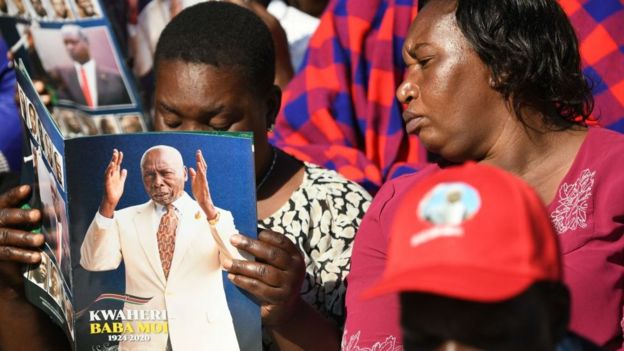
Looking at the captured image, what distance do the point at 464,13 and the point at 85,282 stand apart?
0.99m

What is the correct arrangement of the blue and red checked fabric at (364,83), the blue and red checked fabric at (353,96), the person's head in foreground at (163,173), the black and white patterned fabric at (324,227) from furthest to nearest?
the blue and red checked fabric at (353,96)
the blue and red checked fabric at (364,83)
the black and white patterned fabric at (324,227)
the person's head in foreground at (163,173)

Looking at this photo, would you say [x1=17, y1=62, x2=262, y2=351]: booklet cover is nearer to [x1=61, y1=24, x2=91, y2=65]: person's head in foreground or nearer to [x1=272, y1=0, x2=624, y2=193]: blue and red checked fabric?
[x1=272, y1=0, x2=624, y2=193]: blue and red checked fabric

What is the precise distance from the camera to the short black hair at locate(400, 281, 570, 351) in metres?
1.58

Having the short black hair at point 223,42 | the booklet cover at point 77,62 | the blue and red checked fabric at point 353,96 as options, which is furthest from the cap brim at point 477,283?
the booklet cover at point 77,62

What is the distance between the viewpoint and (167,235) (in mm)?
2328

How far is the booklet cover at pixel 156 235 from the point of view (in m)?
2.32

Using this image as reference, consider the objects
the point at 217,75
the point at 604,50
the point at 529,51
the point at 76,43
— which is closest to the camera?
the point at 529,51

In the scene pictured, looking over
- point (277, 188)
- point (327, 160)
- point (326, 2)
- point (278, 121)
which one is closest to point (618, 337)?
point (277, 188)

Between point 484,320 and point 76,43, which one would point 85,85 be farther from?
point 484,320

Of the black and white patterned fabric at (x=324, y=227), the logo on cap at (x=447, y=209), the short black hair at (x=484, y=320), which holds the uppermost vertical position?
the logo on cap at (x=447, y=209)

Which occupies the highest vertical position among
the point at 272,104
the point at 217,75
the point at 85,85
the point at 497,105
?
the point at 497,105

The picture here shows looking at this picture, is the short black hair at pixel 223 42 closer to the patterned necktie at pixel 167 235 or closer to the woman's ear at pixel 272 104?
the woman's ear at pixel 272 104

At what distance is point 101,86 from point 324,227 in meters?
1.12

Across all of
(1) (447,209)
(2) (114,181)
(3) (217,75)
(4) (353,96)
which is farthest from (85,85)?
(1) (447,209)
